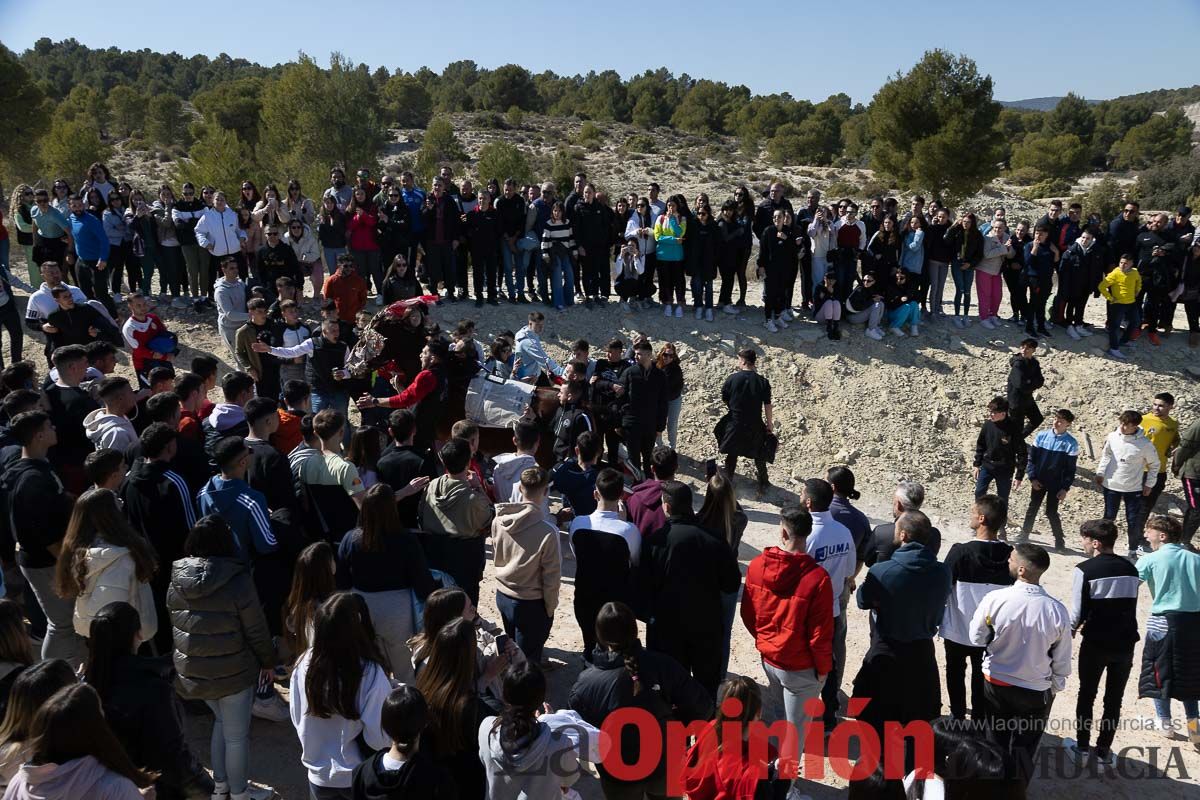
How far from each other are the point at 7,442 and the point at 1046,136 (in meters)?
67.9

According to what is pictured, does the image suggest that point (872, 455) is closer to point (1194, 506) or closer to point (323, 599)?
point (1194, 506)

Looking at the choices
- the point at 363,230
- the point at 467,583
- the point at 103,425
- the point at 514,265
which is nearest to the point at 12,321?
the point at 363,230

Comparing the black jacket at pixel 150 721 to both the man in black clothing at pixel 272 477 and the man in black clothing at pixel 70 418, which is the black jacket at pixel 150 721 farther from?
the man in black clothing at pixel 70 418

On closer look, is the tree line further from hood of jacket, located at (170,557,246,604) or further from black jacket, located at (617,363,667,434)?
hood of jacket, located at (170,557,246,604)

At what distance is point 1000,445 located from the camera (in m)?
9.57

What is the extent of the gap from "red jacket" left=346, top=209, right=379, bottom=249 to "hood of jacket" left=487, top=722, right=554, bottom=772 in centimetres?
1018

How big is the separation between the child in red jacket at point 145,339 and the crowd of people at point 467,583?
0.05m

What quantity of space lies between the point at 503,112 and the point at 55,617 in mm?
64202

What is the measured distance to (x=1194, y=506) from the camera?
361 inches

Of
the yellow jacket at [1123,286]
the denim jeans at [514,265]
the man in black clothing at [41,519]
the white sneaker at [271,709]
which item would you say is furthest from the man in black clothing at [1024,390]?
the man in black clothing at [41,519]

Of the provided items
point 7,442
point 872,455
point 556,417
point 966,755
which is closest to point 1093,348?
point 872,455

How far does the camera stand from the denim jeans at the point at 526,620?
533cm

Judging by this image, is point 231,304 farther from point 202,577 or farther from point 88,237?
point 202,577

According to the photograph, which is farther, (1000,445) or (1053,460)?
(1000,445)
